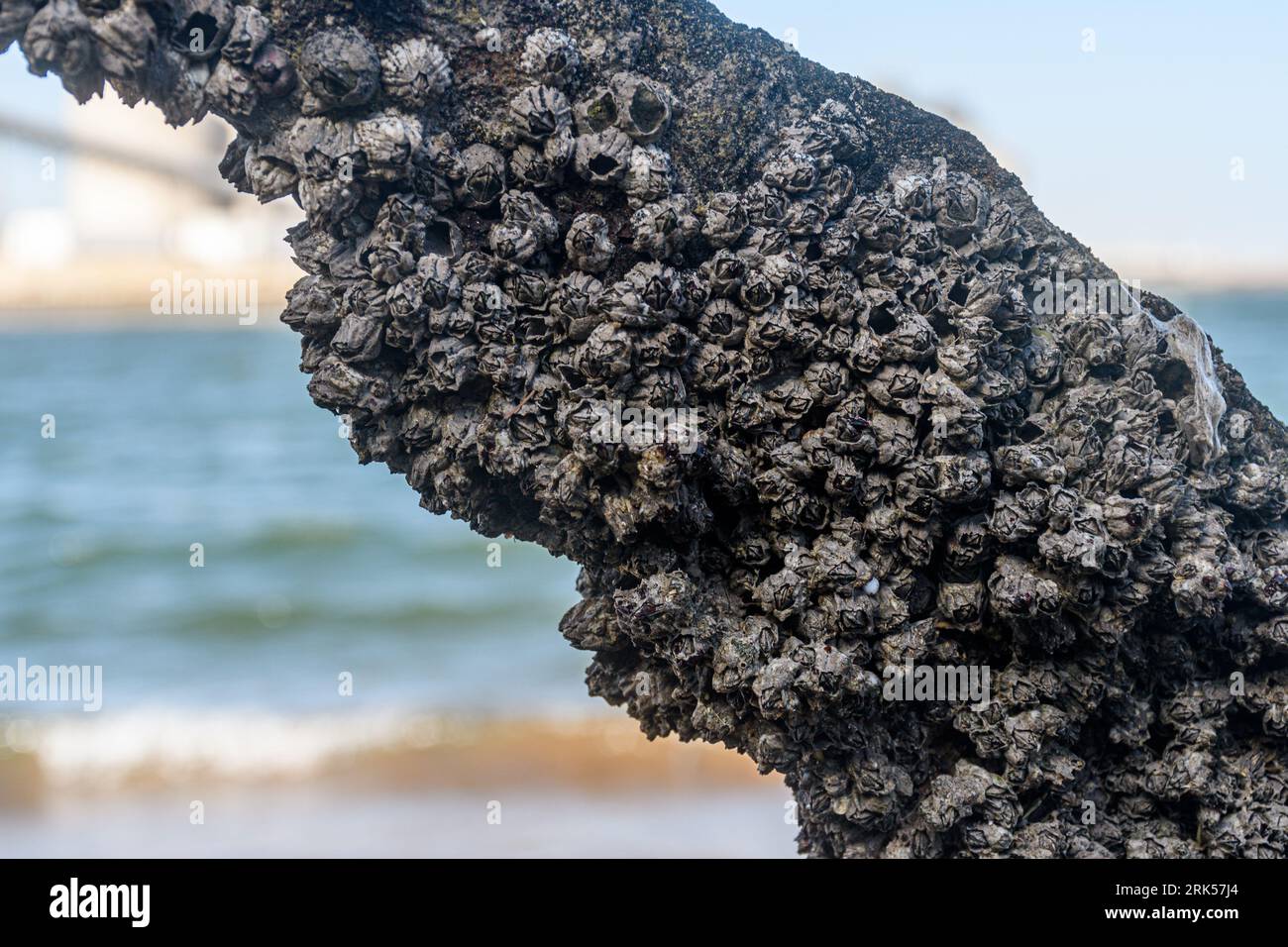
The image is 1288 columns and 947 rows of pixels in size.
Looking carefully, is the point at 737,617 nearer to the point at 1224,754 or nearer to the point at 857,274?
the point at 857,274

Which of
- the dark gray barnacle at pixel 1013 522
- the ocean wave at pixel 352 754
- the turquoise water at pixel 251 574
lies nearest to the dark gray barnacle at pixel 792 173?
the dark gray barnacle at pixel 1013 522

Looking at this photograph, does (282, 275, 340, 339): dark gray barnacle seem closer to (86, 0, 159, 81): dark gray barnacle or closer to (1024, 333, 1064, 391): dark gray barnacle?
(86, 0, 159, 81): dark gray barnacle

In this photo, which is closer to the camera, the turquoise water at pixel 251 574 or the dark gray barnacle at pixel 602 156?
the dark gray barnacle at pixel 602 156

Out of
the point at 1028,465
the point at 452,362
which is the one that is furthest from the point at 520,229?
the point at 1028,465

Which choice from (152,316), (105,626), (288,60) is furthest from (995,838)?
(152,316)

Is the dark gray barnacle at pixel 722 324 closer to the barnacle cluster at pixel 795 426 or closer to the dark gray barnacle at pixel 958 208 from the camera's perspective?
the barnacle cluster at pixel 795 426

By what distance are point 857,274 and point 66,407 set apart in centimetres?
1587

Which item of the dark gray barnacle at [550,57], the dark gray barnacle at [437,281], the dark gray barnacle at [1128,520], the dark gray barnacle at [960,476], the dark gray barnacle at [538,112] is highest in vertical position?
the dark gray barnacle at [550,57]

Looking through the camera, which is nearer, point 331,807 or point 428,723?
point 331,807

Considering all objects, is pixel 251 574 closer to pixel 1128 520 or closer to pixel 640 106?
pixel 640 106

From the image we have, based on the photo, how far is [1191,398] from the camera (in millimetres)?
1454

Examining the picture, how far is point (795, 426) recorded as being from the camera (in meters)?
1.33

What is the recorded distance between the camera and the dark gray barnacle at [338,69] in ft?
4.07
